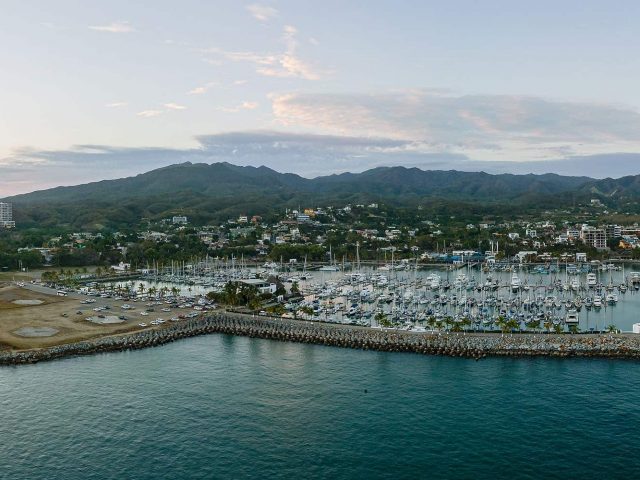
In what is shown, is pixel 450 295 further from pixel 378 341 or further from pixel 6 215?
pixel 6 215

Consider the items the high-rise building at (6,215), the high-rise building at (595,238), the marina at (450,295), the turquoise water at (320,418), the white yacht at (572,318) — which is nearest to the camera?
the turquoise water at (320,418)

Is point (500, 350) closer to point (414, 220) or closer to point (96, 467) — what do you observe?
point (96, 467)

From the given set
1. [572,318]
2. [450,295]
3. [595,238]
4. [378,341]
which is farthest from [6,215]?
[572,318]

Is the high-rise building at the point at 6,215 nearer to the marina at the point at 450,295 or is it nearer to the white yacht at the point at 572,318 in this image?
the marina at the point at 450,295

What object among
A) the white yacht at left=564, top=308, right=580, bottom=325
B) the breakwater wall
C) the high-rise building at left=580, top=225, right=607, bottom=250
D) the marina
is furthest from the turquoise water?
the high-rise building at left=580, top=225, right=607, bottom=250

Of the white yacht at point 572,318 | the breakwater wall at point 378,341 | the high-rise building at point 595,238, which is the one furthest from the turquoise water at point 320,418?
the high-rise building at point 595,238

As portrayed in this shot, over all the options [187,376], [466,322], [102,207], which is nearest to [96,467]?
[187,376]

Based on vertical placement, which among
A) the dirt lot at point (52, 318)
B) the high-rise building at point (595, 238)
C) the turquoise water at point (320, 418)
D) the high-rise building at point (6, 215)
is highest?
the high-rise building at point (6, 215)
